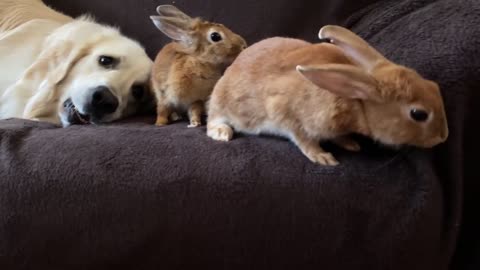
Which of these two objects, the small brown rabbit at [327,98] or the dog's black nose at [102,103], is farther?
the dog's black nose at [102,103]

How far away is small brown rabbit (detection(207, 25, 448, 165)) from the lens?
1.07 m

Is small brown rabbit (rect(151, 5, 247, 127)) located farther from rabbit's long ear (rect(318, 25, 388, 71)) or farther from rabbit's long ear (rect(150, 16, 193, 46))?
rabbit's long ear (rect(318, 25, 388, 71))

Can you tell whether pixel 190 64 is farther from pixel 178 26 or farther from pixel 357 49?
pixel 357 49

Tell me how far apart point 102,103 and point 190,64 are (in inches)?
11.0

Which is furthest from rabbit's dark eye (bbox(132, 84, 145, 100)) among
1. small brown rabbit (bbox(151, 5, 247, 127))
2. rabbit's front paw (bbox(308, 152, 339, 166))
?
rabbit's front paw (bbox(308, 152, 339, 166))

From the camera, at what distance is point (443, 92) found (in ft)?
3.77

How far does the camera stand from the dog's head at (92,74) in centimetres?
161

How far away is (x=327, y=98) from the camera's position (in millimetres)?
1120

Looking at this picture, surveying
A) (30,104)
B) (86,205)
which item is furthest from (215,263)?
(30,104)

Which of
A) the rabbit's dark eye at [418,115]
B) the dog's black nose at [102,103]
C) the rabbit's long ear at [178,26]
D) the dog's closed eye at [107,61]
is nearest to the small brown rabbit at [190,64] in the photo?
the rabbit's long ear at [178,26]

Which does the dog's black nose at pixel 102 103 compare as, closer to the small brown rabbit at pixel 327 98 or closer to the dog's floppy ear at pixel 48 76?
the dog's floppy ear at pixel 48 76

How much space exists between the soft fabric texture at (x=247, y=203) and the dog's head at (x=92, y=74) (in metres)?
0.42

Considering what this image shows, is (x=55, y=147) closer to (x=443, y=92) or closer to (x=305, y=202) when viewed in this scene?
(x=305, y=202)

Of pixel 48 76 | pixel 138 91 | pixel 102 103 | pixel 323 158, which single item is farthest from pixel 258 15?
pixel 323 158
